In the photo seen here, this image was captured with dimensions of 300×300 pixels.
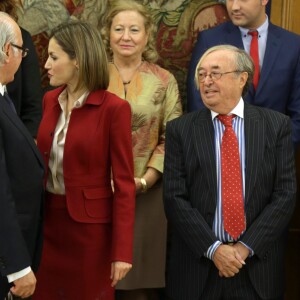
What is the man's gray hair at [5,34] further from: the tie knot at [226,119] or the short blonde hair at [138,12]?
the short blonde hair at [138,12]

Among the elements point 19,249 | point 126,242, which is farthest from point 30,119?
point 19,249

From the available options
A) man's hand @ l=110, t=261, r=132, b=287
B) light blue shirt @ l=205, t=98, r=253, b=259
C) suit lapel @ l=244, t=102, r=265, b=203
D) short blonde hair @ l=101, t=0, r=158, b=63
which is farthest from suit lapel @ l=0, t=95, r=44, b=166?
short blonde hair @ l=101, t=0, r=158, b=63

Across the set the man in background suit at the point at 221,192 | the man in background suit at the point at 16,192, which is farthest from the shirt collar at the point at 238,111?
the man in background suit at the point at 16,192

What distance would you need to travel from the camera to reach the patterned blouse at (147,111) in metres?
3.65

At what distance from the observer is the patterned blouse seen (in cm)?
365

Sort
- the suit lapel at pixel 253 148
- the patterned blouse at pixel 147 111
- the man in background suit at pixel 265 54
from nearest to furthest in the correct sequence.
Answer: the suit lapel at pixel 253 148
the patterned blouse at pixel 147 111
the man in background suit at pixel 265 54

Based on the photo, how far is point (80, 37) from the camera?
2.79 m

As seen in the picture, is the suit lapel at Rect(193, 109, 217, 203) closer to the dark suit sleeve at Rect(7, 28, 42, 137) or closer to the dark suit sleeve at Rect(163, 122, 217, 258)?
the dark suit sleeve at Rect(163, 122, 217, 258)

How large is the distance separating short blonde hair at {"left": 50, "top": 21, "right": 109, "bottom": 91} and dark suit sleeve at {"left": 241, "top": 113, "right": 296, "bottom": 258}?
0.87m

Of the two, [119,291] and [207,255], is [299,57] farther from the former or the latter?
[119,291]

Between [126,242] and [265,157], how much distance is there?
0.79 meters

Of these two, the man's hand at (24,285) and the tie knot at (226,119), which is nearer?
the man's hand at (24,285)

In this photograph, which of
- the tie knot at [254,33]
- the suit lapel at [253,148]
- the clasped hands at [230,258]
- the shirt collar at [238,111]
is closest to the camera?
the clasped hands at [230,258]

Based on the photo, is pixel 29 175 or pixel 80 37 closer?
pixel 29 175
